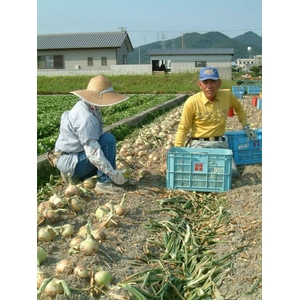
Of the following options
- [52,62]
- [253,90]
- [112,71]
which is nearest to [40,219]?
Answer: [253,90]

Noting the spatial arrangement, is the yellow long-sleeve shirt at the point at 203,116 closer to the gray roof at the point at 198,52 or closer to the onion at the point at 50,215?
the onion at the point at 50,215

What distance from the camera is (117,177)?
363 cm

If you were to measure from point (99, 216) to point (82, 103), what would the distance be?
102 cm

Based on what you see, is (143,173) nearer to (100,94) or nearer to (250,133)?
(100,94)

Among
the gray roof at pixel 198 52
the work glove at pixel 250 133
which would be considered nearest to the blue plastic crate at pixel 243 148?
the work glove at pixel 250 133

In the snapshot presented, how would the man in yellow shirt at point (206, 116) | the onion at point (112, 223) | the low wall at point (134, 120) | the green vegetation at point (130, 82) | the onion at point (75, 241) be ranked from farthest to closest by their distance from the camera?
the green vegetation at point (130, 82) < the low wall at point (134, 120) < the man in yellow shirt at point (206, 116) < the onion at point (112, 223) < the onion at point (75, 241)

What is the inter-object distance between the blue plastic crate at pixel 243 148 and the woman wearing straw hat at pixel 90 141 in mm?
1593

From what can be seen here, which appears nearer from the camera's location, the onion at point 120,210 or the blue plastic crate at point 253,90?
the onion at point 120,210

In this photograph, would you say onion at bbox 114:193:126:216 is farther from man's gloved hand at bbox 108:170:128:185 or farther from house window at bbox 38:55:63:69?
house window at bbox 38:55:63:69

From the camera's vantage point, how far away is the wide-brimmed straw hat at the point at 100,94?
350 centimetres

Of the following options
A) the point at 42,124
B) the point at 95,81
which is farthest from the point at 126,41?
the point at 95,81

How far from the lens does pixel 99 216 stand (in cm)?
312

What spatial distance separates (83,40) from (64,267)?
35085mm
